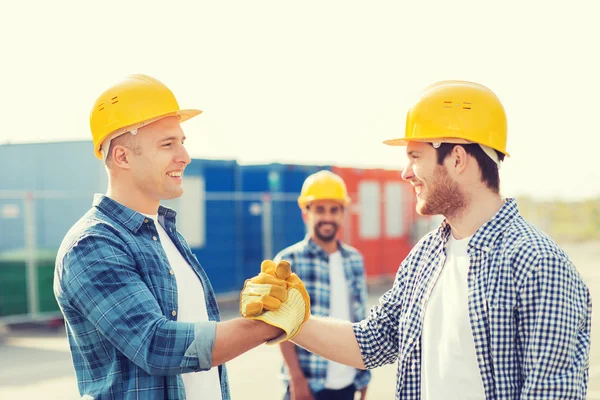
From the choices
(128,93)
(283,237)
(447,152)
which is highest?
(128,93)

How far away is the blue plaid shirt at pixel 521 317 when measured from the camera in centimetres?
265

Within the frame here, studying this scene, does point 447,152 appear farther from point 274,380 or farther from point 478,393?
point 274,380

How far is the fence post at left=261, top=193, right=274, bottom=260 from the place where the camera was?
54.4ft

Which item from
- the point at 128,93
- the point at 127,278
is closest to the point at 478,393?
the point at 127,278

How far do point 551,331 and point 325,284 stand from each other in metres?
2.70

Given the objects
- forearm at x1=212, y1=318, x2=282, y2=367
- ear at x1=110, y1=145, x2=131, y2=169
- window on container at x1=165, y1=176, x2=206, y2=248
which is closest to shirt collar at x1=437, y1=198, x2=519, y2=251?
forearm at x1=212, y1=318, x2=282, y2=367

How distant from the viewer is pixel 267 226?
54.6 ft

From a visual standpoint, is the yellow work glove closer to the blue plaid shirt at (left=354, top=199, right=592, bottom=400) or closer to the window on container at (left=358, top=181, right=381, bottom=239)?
the blue plaid shirt at (left=354, top=199, right=592, bottom=400)

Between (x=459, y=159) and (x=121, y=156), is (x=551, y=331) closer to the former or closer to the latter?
(x=459, y=159)

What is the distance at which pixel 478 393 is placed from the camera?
286 centimetres

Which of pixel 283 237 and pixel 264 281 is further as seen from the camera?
pixel 283 237

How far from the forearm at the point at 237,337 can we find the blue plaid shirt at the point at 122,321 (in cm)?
3

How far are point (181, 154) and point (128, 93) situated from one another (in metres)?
0.34

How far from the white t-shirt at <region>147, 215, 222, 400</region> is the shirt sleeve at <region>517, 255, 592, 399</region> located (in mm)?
1274
